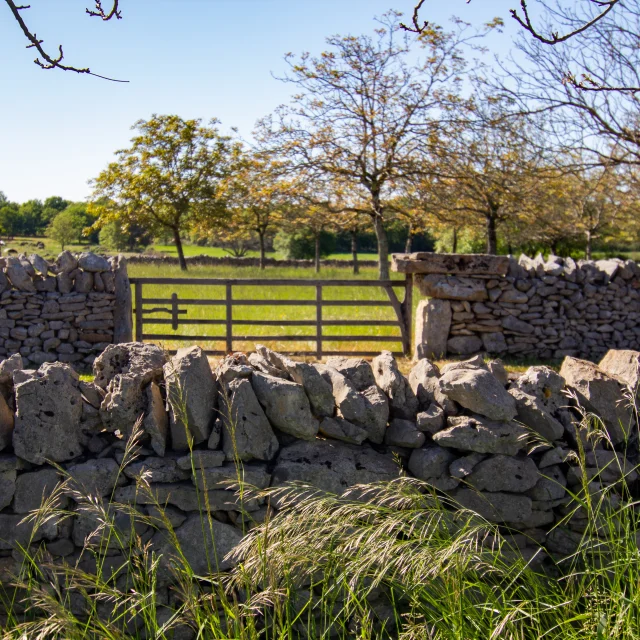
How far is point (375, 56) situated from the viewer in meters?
20.2

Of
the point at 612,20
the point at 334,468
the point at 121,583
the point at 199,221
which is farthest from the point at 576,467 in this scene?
the point at 199,221

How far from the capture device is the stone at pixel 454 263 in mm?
10547

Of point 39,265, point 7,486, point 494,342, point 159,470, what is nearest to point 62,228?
point 39,265

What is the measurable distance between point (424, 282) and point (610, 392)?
6520 mm

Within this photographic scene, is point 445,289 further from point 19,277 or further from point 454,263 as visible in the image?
point 19,277

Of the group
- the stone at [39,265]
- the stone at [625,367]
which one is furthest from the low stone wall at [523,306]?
the stone at [625,367]

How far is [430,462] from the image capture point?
3859mm

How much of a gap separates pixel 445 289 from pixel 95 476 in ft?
25.1

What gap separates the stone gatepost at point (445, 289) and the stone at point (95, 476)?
742 cm

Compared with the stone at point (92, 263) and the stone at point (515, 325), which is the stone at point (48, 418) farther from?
the stone at point (515, 325)

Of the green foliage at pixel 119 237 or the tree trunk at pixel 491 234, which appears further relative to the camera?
the green foliage at pixel 119 237

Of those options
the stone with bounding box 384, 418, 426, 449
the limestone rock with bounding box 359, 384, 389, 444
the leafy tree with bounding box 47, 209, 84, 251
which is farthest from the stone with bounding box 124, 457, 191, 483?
the leafy tree with bounding box 47, 209, 84, 251

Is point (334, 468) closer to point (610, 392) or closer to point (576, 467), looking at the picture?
point (576, 467)

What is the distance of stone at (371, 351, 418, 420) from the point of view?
411 cm
